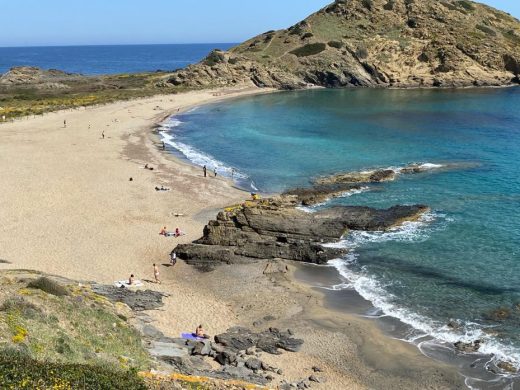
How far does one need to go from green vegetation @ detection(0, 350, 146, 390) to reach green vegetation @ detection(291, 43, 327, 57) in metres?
114

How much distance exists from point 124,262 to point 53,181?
17451 millimetres

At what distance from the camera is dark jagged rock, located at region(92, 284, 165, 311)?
880 inches

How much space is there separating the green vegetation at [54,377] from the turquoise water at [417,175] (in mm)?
13513

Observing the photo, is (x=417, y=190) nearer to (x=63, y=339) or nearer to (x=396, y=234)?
(x=396, y=234)

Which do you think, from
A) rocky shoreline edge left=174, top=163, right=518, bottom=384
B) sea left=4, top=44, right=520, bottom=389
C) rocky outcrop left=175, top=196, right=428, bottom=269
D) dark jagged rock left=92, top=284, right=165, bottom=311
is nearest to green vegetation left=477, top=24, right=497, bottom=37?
sea left=4, top=44, right=520, bottom=389

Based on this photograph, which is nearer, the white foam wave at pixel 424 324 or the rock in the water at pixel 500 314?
the white foam wave at pixel 424 324

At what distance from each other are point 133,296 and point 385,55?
107 m

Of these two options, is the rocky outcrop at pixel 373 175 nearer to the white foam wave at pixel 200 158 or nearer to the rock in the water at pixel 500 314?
the white foam wave at pixel 200 158

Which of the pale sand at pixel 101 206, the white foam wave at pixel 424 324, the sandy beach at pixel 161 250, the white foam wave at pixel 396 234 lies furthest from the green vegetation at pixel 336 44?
the white foam wave at pixel 424 324

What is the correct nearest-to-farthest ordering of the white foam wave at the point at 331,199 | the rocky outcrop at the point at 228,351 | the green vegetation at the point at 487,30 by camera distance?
1. the rocky outcrop at the point at 228,351
2. the white foam wave at the point at 331,199
3. the green vegetation at the point at 487,30

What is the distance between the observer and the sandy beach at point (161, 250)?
63.2ft

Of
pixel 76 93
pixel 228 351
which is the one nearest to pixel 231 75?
pixel 76 93

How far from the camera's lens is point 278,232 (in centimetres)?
3030

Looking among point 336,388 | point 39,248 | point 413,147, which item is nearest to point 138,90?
point 413,147
